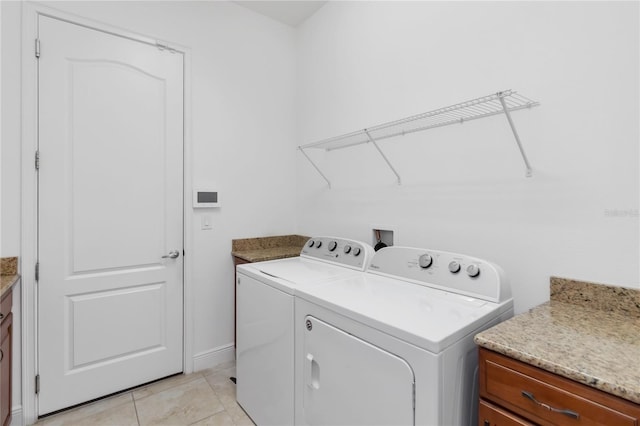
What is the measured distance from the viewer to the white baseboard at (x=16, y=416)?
178 cm

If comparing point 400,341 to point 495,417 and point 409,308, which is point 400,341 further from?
point 495,417

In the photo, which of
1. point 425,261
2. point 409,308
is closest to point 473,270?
point 425,261

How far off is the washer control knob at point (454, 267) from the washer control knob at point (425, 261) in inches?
4.1

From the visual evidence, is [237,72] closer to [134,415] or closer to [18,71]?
[18,71]

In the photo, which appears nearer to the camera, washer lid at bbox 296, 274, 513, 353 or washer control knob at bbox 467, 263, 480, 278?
washer lid at bbox 296, 274, 513, 353

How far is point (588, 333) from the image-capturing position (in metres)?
1.00

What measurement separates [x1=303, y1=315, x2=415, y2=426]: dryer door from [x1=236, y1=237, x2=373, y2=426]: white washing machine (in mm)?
161

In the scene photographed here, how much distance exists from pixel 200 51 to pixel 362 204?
1.66 m

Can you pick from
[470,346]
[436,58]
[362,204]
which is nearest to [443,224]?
[362,204]

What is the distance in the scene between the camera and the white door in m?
1.89

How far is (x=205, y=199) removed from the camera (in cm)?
240

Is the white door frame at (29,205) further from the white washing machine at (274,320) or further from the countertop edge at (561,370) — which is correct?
the countertop edge at (561,370)

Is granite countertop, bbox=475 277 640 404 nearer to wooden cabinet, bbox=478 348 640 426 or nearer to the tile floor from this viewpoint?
wooden cabinet, bbox=478 348 640 426

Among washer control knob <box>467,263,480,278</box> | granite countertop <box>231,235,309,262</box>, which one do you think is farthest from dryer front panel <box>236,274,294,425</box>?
washer control knob <box>467,263,480,278</box>
